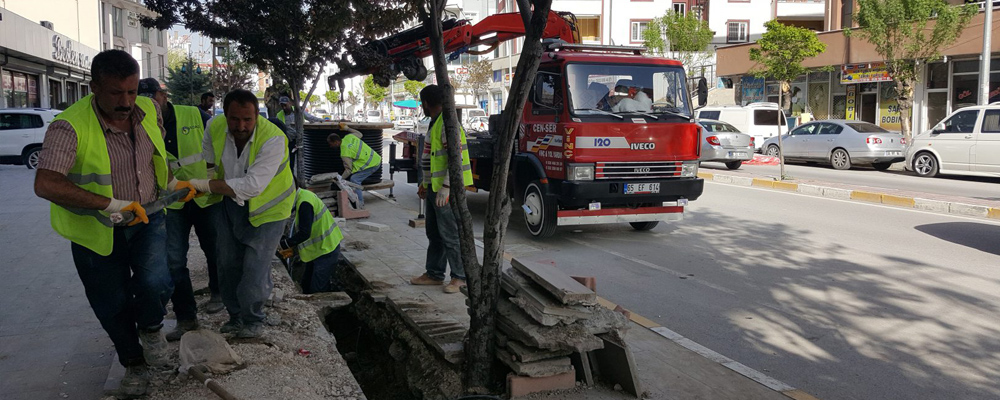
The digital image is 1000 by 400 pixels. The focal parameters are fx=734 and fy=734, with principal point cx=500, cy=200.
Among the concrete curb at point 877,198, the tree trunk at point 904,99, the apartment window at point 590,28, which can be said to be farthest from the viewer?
the apartment window at point 590,28

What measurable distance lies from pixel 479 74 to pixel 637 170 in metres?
44.1

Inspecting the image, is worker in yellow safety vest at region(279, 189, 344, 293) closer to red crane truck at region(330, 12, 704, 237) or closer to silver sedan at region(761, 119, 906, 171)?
red crane truck at region(330, 12, 704, 237)

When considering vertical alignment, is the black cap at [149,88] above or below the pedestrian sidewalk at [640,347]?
above

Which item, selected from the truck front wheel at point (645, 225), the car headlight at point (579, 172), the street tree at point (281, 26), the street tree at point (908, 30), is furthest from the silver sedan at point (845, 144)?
the street tree at point (281, 26)

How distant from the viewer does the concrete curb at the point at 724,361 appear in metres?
4.37

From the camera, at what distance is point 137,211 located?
362 centimetres

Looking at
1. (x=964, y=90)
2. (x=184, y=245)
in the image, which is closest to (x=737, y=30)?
(x=964, y=90)

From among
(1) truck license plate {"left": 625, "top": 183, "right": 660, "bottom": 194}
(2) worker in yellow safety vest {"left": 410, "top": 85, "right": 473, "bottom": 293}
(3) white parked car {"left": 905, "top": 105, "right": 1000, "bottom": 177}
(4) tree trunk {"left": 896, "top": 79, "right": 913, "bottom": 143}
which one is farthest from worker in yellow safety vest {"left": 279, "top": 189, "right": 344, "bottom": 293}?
(4) tree trunk {"left": 896, "top": 79, "right": 913, "bottom": 143}

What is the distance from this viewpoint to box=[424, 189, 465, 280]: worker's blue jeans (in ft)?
21.1

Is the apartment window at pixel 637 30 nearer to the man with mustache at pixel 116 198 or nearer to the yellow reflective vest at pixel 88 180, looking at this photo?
the man with mustache at pixel 116 198

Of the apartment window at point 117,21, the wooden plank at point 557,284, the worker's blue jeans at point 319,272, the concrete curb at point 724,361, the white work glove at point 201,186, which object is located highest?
the apartment window at point 117,21

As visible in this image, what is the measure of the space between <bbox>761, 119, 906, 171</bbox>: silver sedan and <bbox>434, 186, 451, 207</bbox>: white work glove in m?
15.2

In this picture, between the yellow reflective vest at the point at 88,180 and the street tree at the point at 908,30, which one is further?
the street tree at the point at 908,30

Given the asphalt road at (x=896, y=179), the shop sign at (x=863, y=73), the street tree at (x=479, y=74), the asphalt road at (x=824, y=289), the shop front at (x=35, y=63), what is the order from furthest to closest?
the street tree at (x=479, y=74) < the shop sign at (x=863, y=73) < the shop front at (x=35, y=63) < the asphalt road at (x=896, y=179) < the asphalt road at (x=824, y=289)
